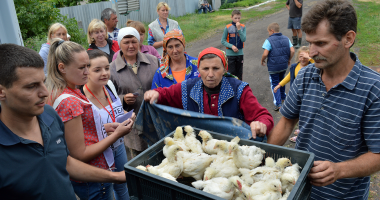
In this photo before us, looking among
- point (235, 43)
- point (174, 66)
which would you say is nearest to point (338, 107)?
point (174, 66)

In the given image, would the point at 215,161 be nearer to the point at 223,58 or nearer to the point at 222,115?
the point at 222,115

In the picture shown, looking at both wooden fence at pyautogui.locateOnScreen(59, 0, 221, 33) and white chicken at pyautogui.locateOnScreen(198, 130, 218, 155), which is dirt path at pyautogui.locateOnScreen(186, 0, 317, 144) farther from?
wooden fence at pyautogui.locateOnScreen(59, 0, 221, 33)

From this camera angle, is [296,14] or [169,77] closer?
[169,77]

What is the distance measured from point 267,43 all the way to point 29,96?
619 centimetres

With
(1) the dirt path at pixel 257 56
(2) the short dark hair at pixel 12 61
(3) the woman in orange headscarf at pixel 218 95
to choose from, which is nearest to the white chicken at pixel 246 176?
(3) the woman in orange headscarf at pixel 218 95

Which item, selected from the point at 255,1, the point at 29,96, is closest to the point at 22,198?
the point at 29,96

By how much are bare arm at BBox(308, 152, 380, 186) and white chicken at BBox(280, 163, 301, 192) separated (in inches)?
4.1

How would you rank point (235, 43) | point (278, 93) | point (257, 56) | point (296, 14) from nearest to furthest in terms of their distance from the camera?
point (278, 93), point (235, 43), point (296, 14), point (257, 56)

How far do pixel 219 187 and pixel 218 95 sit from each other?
3.70ft

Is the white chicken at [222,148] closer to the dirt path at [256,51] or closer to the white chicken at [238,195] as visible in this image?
the white chicken at [238,195]

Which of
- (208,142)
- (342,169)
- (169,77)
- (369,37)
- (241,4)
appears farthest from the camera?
(241,4)

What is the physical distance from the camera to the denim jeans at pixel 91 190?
268cm

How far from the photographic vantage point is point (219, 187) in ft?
5.68

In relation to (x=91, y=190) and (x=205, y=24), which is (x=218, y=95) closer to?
(x=91, y=190)
